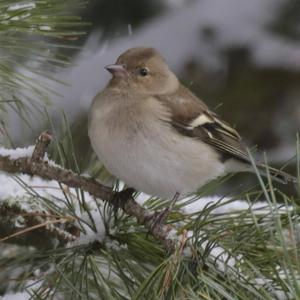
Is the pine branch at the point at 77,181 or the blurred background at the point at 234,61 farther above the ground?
the pine branch at the point at 77,181

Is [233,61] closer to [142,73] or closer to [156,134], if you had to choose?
[142,73]

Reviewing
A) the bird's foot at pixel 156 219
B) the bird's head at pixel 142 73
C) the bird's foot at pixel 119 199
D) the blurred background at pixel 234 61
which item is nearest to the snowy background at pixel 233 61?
the blurred background at pixel 234 61

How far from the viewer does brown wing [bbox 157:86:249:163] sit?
1870 millimetres

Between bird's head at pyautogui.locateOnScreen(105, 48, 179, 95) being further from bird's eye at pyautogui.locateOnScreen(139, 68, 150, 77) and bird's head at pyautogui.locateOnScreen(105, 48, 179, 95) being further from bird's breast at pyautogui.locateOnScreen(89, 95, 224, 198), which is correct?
bird's breast at pyautogui.locateOnScreen(89, 95, 224, 198)

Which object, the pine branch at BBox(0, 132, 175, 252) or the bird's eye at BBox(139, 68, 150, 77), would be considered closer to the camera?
the pine branch at BBox(0, 132, 175, 252)

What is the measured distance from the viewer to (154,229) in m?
1.32

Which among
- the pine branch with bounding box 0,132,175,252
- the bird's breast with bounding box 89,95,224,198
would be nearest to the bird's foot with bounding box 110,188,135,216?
the pine branch with bounding box 0,132,175,252

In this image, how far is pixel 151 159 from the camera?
1.68 meters

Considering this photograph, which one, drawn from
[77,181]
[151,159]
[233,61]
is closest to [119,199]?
[77,181]

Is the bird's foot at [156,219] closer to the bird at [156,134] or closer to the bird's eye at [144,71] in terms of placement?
the bird at [156,134]

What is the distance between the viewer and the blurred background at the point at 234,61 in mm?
3076

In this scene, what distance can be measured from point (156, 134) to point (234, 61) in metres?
1.59

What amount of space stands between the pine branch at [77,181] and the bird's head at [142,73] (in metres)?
0.47

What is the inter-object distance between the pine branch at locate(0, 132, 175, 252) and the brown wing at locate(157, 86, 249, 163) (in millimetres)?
434
